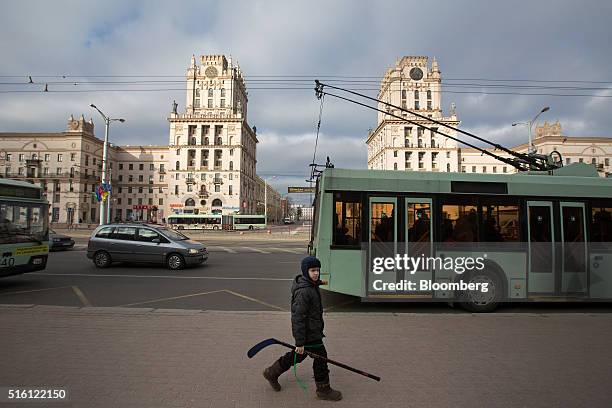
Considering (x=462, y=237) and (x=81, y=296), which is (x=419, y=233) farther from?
(x=81, y=296)

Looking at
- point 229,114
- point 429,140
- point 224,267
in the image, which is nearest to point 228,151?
point 229,114

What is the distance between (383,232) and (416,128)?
90633mm

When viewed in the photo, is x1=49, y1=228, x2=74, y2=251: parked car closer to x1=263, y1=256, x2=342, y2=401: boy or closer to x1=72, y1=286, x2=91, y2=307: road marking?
x1=72, y1=286, x2=91, y2=307: road marking

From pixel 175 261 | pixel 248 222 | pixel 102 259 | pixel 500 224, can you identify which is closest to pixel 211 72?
pixel 248 222

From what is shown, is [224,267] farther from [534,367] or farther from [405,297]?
[534,367]

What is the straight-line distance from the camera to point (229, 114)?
303 ft

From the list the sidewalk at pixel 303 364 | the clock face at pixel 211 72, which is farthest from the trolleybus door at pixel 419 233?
the clock face at pixel 211 72

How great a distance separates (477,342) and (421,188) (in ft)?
10.8

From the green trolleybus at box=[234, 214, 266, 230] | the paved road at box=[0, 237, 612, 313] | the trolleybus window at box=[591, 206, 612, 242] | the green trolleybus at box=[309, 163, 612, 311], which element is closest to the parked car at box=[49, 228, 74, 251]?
the paved road at box=[0, 237, 612, 313]

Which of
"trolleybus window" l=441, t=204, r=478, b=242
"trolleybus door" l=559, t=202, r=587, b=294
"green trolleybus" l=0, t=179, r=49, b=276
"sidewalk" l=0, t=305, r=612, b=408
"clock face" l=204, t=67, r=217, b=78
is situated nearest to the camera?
"sidewalk" l=0, t=305, r=612, b=408

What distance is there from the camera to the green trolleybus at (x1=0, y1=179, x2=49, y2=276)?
8.37 m

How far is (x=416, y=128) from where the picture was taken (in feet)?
299

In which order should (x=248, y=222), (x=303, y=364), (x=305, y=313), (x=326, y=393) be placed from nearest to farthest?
1. (x=305, y=313)
2. (x=326, y=393)
3. (x=303, y=364)
4. (x=248, y=222)

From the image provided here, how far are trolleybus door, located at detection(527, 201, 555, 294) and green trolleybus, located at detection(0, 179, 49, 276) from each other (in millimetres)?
12117
